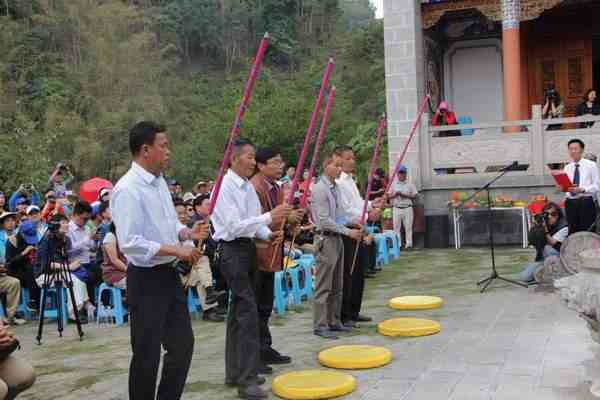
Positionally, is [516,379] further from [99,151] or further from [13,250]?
[99,151]

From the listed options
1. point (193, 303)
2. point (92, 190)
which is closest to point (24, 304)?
point (193, 303)

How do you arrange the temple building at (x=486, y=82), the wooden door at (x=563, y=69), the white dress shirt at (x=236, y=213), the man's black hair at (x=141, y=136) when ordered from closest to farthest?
the man's black hair at (x=141, y=136) → the white dress shirt at (x=236, y=213) → the temple building at (x=486, y=82) → the wooden door at (x=563, y=69)

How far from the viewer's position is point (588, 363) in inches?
183

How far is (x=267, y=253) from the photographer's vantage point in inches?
192

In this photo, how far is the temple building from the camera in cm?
1173

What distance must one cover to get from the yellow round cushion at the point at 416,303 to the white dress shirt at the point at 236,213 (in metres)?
2.80

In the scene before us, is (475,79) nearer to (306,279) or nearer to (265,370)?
(306,279)

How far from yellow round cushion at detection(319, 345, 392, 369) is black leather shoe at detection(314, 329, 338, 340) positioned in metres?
0.70

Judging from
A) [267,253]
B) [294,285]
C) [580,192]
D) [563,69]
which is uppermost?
[563,69]

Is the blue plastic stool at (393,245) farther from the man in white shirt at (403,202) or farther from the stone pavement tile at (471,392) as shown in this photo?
the stone pavement tile at (471,392)

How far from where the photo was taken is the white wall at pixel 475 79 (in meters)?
14.6

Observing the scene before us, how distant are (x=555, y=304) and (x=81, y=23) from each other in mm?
28120

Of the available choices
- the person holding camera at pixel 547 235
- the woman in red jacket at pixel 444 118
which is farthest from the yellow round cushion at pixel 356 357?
the woman in red jacket at pixel 444 118

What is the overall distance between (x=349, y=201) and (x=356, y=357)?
6.41 ft
